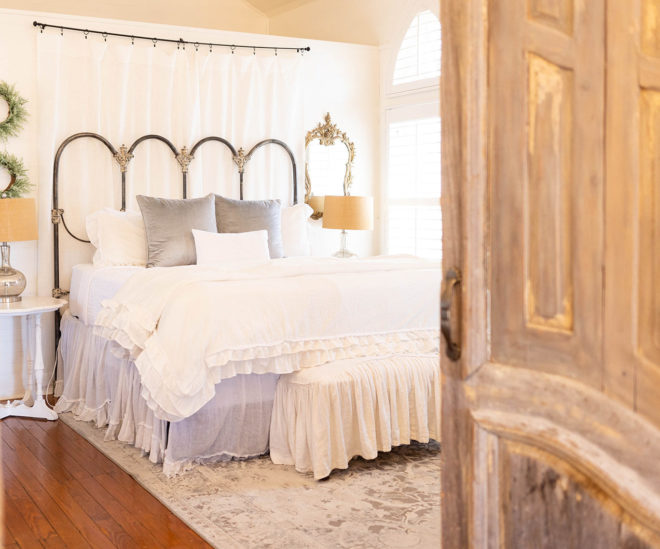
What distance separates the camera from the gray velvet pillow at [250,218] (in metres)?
5.27

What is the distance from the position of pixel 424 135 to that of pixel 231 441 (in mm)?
3313

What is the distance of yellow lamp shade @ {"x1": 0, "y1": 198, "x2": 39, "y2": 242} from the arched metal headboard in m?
0.54

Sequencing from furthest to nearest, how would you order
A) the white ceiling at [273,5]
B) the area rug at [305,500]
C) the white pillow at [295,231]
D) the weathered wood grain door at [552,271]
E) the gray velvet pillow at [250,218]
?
1. the white ceiling at [273,5]
2. the white pillow at [295,231]
3. the gray velvet pillow at [250,218]
4. the area rug at [305,500]
5. the weathered wood grain door at [552,271]

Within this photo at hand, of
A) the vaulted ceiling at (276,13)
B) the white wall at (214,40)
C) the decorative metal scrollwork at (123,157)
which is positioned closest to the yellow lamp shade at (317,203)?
the white wall at (214,40)

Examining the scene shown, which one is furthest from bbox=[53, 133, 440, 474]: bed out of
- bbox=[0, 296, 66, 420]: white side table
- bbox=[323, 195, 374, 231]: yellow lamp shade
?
bbox=[323, 195, 374, 231]: yellow lamp shade

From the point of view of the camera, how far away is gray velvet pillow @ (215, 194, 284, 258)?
17.3 ft

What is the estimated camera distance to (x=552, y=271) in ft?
3.73

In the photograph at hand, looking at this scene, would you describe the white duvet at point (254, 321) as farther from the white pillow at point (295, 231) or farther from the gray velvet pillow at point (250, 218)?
the white pillow at point (295, 231)

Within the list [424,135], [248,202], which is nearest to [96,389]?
[248,202]

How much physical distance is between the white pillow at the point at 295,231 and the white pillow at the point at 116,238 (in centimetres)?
110

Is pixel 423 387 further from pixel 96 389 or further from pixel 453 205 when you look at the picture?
pixel 453 205

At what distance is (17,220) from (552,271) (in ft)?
12.8

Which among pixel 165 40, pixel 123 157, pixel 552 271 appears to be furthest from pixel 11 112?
pixel 552 271

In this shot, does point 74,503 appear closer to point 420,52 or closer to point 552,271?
point 552,271
